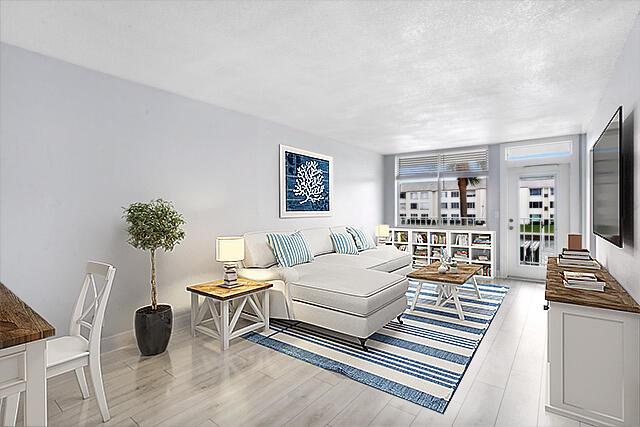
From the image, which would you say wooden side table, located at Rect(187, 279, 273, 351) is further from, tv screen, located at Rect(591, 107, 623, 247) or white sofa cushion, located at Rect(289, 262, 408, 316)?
tv screen, located at Rect(591, 107, 623, 247)

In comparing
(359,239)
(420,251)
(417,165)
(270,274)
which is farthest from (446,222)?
(270,274)

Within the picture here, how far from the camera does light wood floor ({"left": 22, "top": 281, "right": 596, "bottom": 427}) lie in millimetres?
2037

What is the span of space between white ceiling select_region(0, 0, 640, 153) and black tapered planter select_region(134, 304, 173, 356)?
2.05m

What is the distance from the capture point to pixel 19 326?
4.34ft

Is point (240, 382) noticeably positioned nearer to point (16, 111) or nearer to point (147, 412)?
point (147, 412)

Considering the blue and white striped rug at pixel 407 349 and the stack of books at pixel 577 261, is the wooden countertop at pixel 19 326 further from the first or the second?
the stack of books at pixel 577 261

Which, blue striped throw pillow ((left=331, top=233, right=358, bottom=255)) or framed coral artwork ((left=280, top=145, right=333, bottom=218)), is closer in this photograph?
framed coral artwork ((left=280, top=145, right=333, bottom=218))

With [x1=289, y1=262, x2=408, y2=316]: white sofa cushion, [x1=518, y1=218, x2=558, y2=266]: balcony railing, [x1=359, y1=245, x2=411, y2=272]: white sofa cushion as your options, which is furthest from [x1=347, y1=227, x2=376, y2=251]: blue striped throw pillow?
[x1=518, y1=218, x2=558, y2=266]: balcony railing

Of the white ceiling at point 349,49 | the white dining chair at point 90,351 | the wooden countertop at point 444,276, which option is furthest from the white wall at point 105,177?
the wooden countertop at point 444,276

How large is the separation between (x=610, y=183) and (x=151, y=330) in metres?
3.77

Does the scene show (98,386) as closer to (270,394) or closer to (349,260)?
(270,394)

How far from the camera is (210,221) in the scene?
3.84 m

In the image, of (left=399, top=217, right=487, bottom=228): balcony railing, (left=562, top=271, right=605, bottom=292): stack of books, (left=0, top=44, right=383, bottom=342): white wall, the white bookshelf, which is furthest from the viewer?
(left=399, top=217, right=487, bottom=228): balcony railing

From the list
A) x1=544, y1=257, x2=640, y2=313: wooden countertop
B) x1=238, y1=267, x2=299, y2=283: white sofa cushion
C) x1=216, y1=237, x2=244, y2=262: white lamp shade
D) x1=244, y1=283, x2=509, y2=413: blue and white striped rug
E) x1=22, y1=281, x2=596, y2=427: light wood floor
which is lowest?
x1=22, y1=281, x2=596, y2=427: light wood floor
